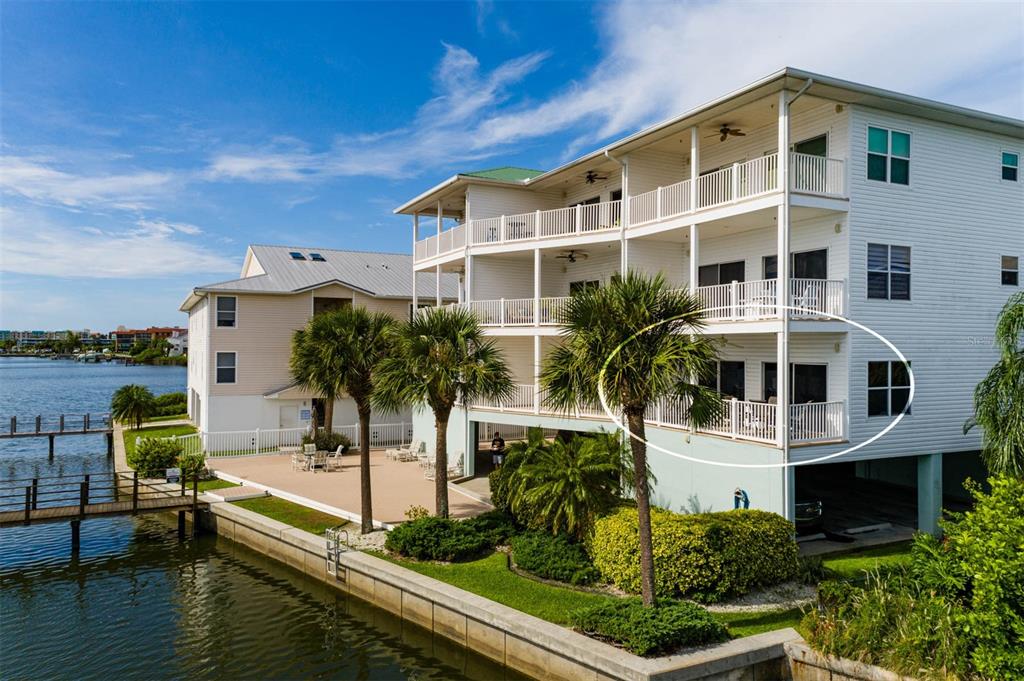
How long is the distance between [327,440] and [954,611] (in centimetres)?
2367

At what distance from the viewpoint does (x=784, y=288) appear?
48.3 feet

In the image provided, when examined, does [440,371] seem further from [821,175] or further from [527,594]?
[821,175]

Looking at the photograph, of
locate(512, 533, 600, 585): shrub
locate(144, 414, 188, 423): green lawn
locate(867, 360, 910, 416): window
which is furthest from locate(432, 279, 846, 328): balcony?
locate(144, 414, 188, 423): green lawn

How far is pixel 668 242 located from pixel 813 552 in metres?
10.2

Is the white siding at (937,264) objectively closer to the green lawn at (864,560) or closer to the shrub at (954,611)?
the green lawn at (864,560)

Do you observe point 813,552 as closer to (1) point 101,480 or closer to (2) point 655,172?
(2) point 655,172

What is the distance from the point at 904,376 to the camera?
16.2 metres

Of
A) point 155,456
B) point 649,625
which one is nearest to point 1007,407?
point 649,625

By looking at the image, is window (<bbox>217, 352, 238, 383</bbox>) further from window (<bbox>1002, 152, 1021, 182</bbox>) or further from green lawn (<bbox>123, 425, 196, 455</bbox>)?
window (<bbox>1002, 152, 1021, 182</bbox>)

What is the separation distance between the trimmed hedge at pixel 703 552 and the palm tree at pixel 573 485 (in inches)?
27.8

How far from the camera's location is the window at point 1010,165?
1767 centimetres

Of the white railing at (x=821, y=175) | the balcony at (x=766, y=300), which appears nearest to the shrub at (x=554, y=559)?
the balcony at (x=766, y=300)

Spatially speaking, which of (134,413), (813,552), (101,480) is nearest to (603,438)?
(813,552)

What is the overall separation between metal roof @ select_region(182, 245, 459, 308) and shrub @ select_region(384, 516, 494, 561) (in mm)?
19598
